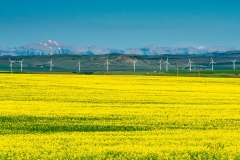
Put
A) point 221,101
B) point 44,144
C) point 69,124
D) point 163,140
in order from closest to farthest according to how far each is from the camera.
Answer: point 44,144, point 163,140, point 69,124, point 221,101

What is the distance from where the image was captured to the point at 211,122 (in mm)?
25438

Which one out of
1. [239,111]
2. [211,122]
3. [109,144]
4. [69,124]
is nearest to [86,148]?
[109,144]

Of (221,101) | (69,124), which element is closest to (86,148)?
(69,124)

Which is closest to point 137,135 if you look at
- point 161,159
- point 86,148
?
point 86,148

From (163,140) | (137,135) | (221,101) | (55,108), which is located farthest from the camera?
(221,101)

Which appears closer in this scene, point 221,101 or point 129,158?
point 129,158

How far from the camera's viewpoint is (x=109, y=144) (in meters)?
18.2

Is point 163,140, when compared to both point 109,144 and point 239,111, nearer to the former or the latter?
point 109,144

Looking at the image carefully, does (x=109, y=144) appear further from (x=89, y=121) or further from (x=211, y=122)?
(x=211, y=122)

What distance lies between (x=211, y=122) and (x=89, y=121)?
649 centimetres

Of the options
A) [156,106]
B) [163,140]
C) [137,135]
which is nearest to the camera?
[163,140]

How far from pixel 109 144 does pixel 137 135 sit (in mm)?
2785

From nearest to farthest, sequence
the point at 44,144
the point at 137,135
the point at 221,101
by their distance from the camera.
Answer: the point at 44,144 < the point at 137,135 < the point at 221,101

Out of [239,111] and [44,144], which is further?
[239,111]
